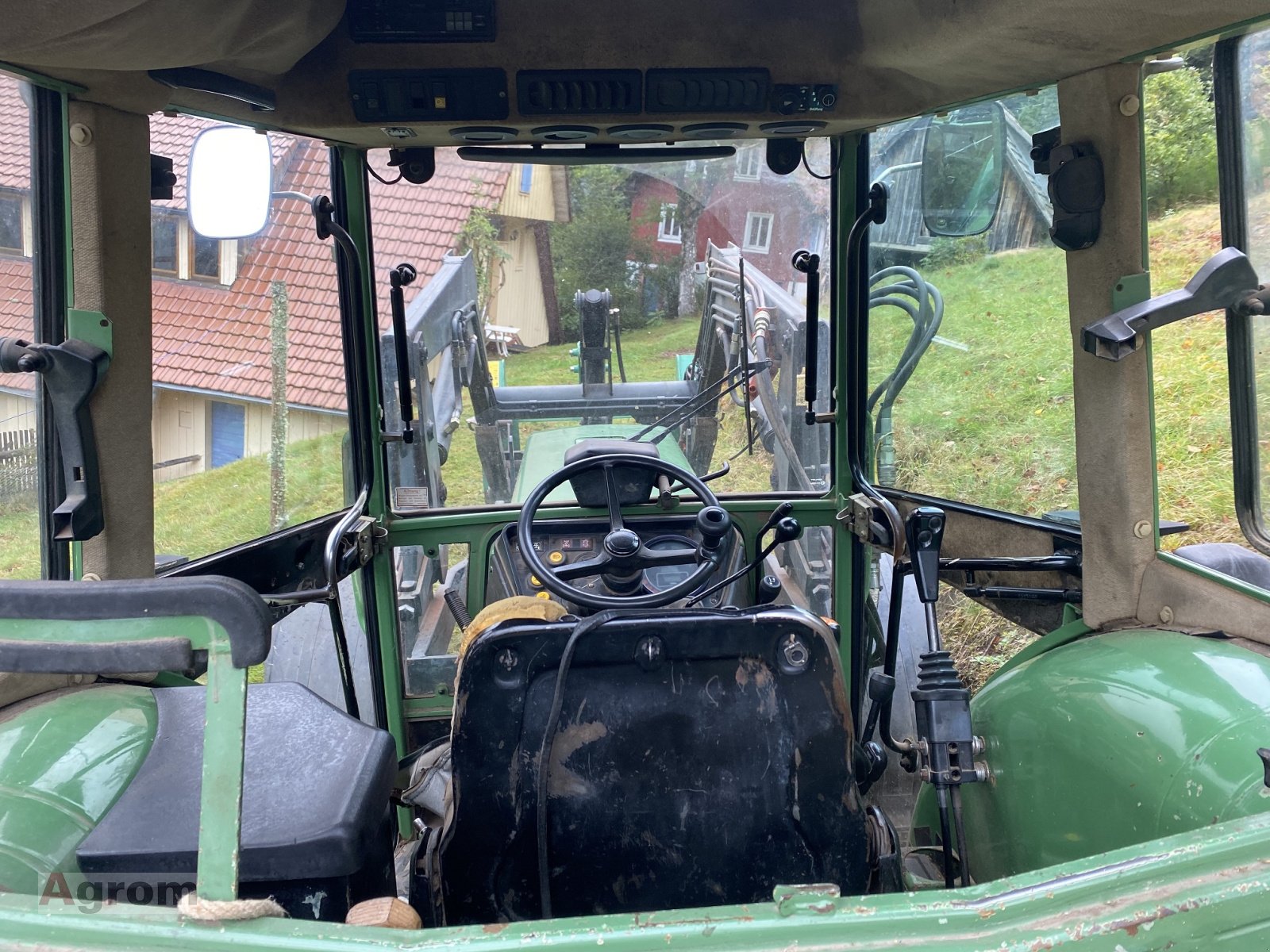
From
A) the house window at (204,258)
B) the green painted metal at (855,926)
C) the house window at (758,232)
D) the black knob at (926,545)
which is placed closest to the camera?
the green painted metal at (855,926)

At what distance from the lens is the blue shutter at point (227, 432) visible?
240 cm

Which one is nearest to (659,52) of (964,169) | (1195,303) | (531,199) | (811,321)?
(531,199)

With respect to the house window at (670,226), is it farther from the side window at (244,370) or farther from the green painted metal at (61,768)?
the green painted metal at (61,768)

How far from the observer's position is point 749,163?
293 cm

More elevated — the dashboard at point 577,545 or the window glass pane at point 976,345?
the window glass pane at point 976,345

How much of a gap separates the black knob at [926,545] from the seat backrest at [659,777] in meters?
0.32

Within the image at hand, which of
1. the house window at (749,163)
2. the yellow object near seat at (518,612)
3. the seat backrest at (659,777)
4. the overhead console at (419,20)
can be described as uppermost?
the overhead console at (419,20)

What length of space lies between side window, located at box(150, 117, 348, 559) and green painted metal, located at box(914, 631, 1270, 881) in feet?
5.76

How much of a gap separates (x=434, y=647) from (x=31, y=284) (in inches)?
67.6

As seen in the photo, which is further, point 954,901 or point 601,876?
point 601,876

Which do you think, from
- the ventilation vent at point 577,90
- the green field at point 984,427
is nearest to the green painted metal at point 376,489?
the green field at point 984,427

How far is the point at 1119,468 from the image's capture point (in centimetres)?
213

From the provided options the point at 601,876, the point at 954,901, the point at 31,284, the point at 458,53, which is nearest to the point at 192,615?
the point at 954,901

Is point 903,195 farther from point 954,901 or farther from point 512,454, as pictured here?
point 954,901
